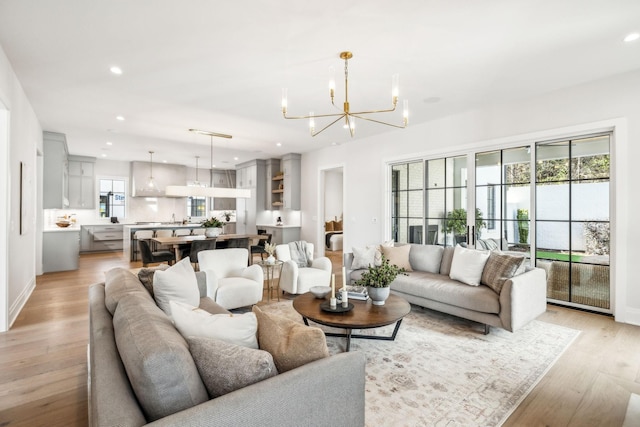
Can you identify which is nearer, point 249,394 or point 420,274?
point 249,394

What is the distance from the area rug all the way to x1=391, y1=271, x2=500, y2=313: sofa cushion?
10.6 inches

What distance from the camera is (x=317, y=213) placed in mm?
7785

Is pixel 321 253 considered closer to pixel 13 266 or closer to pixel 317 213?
pixel 317 213

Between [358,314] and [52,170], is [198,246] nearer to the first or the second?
[52,170]

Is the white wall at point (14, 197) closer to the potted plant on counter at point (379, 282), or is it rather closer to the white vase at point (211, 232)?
the white vase at point (211, 232)

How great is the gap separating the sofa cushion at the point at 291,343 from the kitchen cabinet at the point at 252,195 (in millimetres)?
7833

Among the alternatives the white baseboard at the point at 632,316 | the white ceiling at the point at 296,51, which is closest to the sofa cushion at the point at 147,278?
the white ceiling at the point at 296,51

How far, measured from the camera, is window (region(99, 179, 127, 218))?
9.45 meters

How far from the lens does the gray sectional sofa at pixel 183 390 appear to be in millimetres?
977

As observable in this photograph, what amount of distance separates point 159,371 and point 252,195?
27.4 feet

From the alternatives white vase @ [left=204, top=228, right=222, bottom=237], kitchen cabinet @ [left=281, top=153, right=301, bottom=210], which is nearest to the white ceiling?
white vase @ [left=204, top=228, right=222, bottom=237]

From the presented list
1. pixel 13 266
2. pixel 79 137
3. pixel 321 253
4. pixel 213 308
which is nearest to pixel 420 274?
pixel 213 308

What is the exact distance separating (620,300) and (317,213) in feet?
18.0

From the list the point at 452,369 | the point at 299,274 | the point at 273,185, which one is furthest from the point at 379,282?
the point at 273,185
